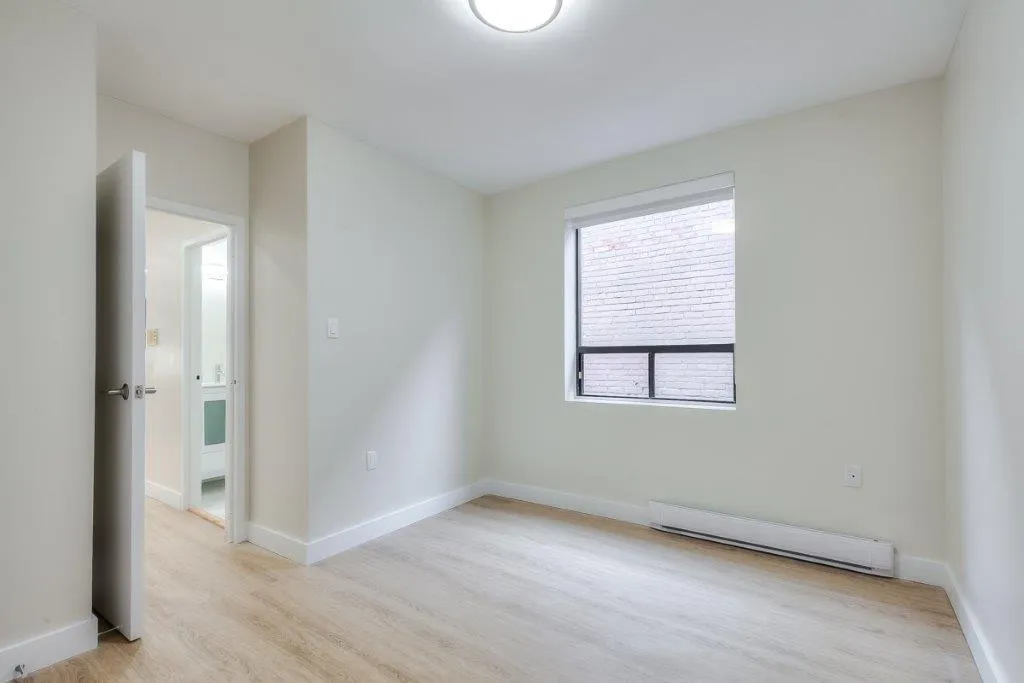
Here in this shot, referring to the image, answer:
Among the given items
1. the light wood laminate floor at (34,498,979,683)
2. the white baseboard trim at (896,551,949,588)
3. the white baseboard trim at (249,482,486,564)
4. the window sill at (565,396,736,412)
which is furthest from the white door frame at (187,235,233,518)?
the white baseboard trim at (896,551,949,588)

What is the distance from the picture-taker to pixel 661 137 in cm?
317

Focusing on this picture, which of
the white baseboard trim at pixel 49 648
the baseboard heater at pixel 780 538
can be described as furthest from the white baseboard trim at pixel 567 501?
the white baseboard trim at pixel 49 648

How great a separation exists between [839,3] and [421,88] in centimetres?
184

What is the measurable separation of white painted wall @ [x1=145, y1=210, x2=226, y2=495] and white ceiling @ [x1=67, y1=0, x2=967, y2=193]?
1.32 m

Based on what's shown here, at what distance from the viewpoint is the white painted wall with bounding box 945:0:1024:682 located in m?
1.52

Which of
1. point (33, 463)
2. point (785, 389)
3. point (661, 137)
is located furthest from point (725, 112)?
point (33, 463)

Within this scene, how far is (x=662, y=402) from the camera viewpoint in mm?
3404

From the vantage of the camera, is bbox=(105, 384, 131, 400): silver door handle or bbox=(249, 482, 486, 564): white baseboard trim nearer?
bbox=(105, 384, 131, 400): silver door handle

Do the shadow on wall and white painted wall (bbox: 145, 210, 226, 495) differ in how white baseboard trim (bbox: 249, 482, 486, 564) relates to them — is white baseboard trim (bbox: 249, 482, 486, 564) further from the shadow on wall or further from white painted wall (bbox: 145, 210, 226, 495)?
white painted wall (bbox: 145, 210, 226, 495)

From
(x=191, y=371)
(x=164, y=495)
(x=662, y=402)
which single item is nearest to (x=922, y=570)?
(x=662, y=402)

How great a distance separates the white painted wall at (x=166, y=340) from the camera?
3826 millimetres

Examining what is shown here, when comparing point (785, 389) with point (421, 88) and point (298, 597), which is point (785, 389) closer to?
point (421, 88)

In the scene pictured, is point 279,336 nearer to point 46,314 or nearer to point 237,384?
point 237,384

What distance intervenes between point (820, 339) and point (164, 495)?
15.3 ft
